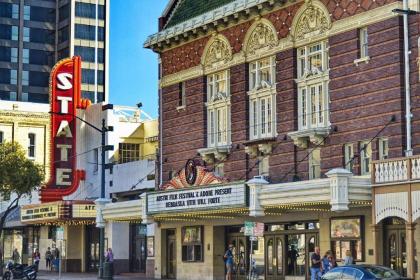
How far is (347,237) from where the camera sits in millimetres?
38438

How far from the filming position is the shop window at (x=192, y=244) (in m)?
48.3

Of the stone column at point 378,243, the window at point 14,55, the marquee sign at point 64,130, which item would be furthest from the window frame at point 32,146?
the window at point 14,55

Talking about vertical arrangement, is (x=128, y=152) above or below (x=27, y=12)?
below

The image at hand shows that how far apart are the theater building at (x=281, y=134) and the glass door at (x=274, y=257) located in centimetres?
7

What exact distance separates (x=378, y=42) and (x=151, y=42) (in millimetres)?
17772

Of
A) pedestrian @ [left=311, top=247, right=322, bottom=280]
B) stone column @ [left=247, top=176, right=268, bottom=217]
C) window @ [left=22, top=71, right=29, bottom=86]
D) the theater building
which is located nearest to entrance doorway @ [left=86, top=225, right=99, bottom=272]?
the theater building

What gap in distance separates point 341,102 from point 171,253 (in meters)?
16.5

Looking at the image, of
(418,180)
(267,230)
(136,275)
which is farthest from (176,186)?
(418,180)

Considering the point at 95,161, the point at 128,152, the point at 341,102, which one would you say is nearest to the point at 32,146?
the point at 95,161

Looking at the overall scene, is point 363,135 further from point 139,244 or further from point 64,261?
point 64,261

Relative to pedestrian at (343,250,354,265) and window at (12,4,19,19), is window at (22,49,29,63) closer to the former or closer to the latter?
window at (12,4,19,19)

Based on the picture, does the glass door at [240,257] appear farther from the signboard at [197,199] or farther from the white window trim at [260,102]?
the white window trim at [260,102]

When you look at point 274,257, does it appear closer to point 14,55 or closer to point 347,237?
point 347,237

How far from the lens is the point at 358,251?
37812 millimetres
